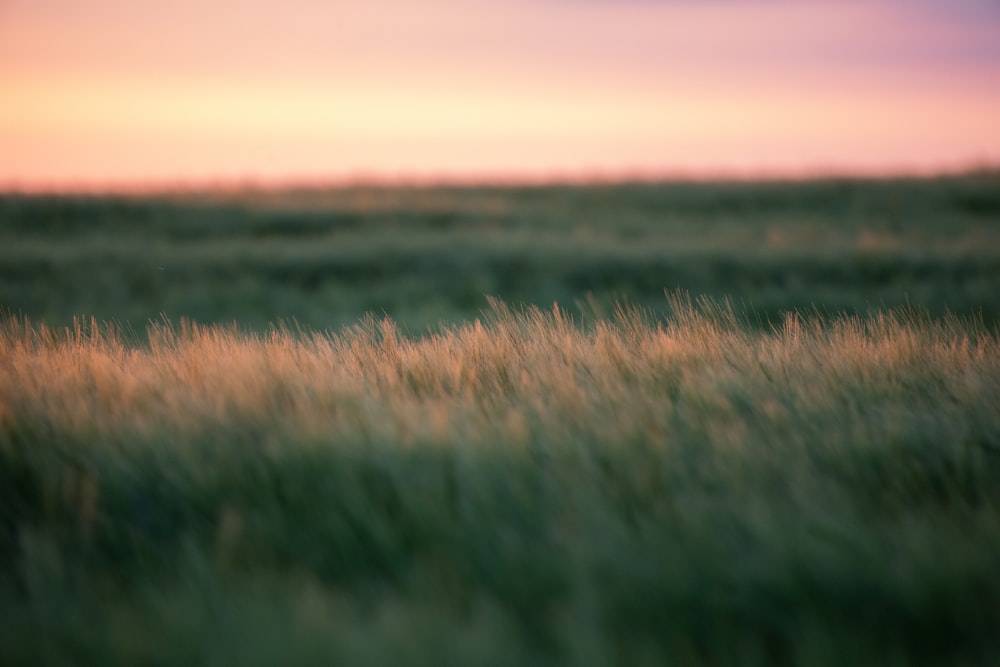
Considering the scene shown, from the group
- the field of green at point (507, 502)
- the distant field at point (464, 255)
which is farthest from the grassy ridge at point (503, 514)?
the distant field at point (464, 255)

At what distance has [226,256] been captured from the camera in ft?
51.1

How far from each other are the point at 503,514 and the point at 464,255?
13398mm

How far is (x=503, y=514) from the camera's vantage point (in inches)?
87.8

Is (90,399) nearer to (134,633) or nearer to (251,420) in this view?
(251,420)

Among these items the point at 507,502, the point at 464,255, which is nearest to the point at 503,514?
the point at 507,502

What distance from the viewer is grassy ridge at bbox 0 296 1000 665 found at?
172 centimetres

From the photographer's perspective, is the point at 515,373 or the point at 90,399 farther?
the point at 515,373

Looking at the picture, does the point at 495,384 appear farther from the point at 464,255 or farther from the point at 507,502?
the point at 464,255

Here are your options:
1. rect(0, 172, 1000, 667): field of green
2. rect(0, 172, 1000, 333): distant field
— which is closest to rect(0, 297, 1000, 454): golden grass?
rect(0, 172, 1000, 667): field of green

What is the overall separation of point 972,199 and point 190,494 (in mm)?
25087

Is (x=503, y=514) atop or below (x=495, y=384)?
below

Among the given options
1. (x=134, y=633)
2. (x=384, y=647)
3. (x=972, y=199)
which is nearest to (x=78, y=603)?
(x=134, y=633)

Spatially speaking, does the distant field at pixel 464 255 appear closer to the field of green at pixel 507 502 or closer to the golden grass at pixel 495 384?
the golden grass at pixel 495 384

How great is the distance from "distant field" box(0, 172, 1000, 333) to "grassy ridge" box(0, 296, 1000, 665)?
661 centimetres
